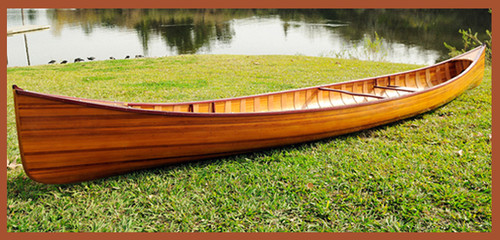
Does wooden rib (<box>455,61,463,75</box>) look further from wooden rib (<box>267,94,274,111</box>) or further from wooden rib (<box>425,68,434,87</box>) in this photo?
wooden rib (<box>267,94,274,111</box>)

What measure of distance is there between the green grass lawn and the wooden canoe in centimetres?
16

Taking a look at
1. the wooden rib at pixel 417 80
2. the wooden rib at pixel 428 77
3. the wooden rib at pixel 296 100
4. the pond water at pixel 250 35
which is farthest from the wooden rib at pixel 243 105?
the pond water at pixel 250 35

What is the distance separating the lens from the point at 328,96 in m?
5.38

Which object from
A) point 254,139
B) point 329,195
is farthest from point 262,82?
point 329,195

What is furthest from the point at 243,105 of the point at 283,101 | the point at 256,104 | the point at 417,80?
the point at 417,80

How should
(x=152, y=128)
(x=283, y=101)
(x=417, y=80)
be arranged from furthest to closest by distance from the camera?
1. (x=417, y=80)
2. (x=283, y=101)
3. (x=152, y=128)

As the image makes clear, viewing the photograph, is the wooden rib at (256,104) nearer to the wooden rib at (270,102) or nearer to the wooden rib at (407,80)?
the wooden rib at (270,102)

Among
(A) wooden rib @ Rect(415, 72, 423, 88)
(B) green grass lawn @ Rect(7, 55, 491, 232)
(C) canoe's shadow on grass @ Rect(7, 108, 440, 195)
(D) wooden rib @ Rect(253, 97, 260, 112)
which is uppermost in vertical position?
(D) wooden rib @ Rect(253, 97, 260, 112)

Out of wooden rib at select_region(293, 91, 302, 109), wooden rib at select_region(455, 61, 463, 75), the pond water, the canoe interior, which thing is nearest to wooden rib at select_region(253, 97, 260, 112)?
the canoe interior

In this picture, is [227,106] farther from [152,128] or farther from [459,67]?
[459,67]

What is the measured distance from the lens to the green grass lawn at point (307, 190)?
2.78 meters

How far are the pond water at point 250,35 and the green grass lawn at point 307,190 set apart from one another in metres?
8.27

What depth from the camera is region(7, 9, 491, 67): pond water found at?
15.2 metres

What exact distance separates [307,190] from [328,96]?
2473 millimetres
